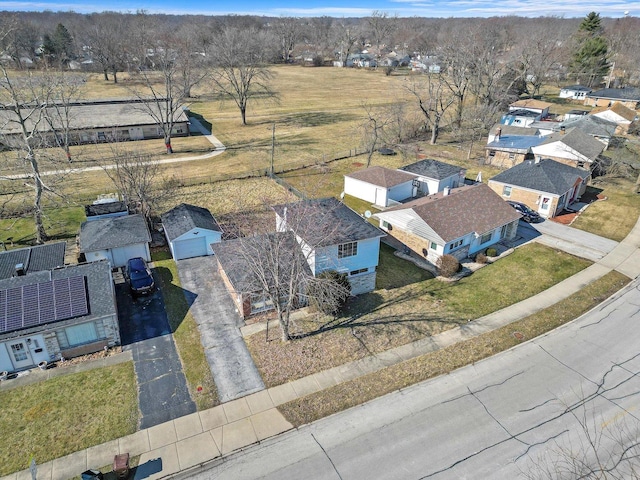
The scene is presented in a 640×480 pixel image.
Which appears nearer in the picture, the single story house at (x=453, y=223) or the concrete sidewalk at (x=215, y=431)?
the concrete sidewalk at (x=215, y=431)

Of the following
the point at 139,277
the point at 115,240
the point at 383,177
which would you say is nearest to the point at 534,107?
the point at 383,177

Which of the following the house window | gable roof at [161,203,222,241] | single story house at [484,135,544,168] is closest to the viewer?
the house window

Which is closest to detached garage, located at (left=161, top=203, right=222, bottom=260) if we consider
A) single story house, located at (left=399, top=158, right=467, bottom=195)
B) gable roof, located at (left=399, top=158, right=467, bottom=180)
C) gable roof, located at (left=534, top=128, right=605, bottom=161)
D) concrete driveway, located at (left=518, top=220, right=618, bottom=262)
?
single story house, located at (left=399, top=158, right=467, bottom=195)

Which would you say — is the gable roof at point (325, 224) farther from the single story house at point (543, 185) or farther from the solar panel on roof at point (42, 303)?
the single story house at point (543, 185)

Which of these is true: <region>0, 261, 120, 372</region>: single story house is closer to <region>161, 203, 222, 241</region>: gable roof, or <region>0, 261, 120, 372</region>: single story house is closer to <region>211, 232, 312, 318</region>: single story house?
<region>211, 232, 312, 318</region>: single story house

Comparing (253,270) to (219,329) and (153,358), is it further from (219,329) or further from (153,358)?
(153,358)

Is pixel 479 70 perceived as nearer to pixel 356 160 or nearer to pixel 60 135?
pixel 356 160

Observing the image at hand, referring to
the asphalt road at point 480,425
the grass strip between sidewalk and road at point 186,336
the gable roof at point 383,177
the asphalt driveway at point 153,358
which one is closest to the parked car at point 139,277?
the asphalt driveway at point 153,358
